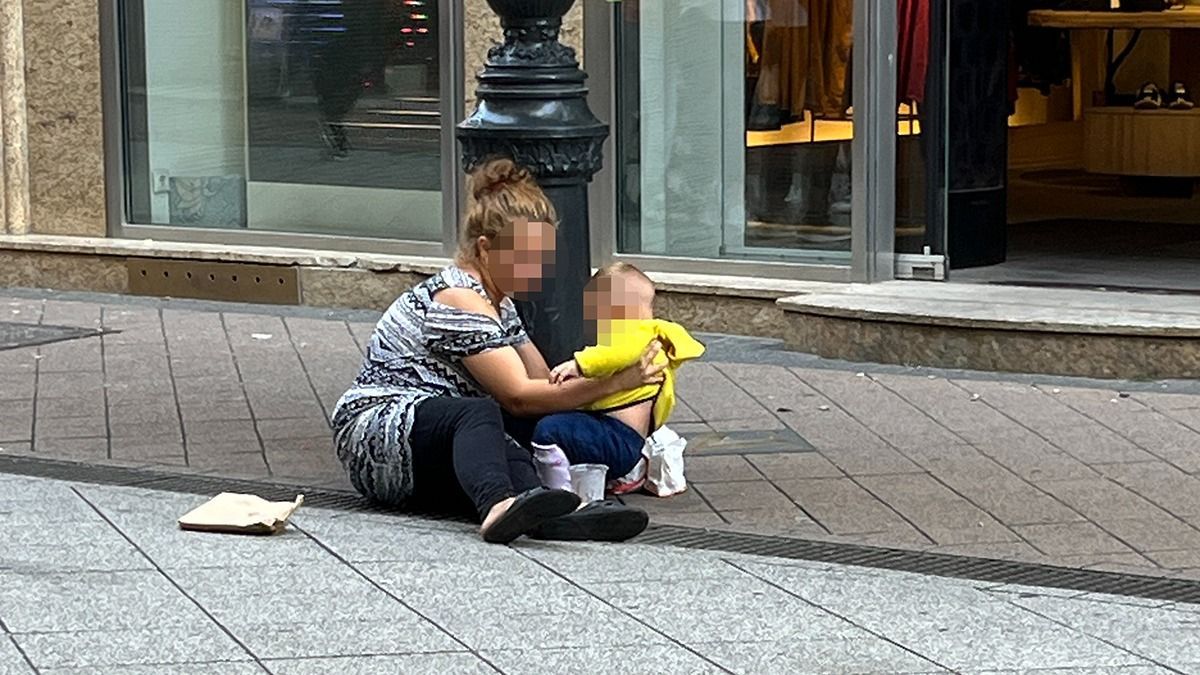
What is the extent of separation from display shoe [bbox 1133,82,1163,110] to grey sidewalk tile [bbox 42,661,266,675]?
37.6ft

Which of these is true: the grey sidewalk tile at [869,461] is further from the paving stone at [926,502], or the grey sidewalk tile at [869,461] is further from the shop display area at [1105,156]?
the shop display area at [1105,156]

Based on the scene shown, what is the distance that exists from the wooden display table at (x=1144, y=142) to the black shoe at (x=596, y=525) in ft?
30.6

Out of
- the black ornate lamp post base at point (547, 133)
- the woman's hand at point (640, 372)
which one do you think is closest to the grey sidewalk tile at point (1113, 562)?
the woman's hand at point (640, 372)

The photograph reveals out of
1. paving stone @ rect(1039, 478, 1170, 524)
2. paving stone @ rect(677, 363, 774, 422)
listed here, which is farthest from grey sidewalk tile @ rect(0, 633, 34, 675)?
paving stone @ rect(677, 363, 774, 422)

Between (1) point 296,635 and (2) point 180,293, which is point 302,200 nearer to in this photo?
(2) point 180,293

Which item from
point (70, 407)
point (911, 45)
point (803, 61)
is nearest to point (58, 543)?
point (70, 407)

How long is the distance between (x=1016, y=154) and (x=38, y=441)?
32.8 feet

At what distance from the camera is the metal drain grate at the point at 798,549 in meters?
5.81

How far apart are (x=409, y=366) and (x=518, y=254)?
50cm

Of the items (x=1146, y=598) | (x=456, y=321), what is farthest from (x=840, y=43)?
(x=1146, y=598)

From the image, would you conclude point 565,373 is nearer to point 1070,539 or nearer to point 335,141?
point 1070,539

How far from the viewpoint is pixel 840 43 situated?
33.7 ft

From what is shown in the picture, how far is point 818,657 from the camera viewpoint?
16.7 feet

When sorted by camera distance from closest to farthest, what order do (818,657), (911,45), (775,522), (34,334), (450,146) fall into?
(818,657), (775,522), (911,45), (34,334), (450,146)
